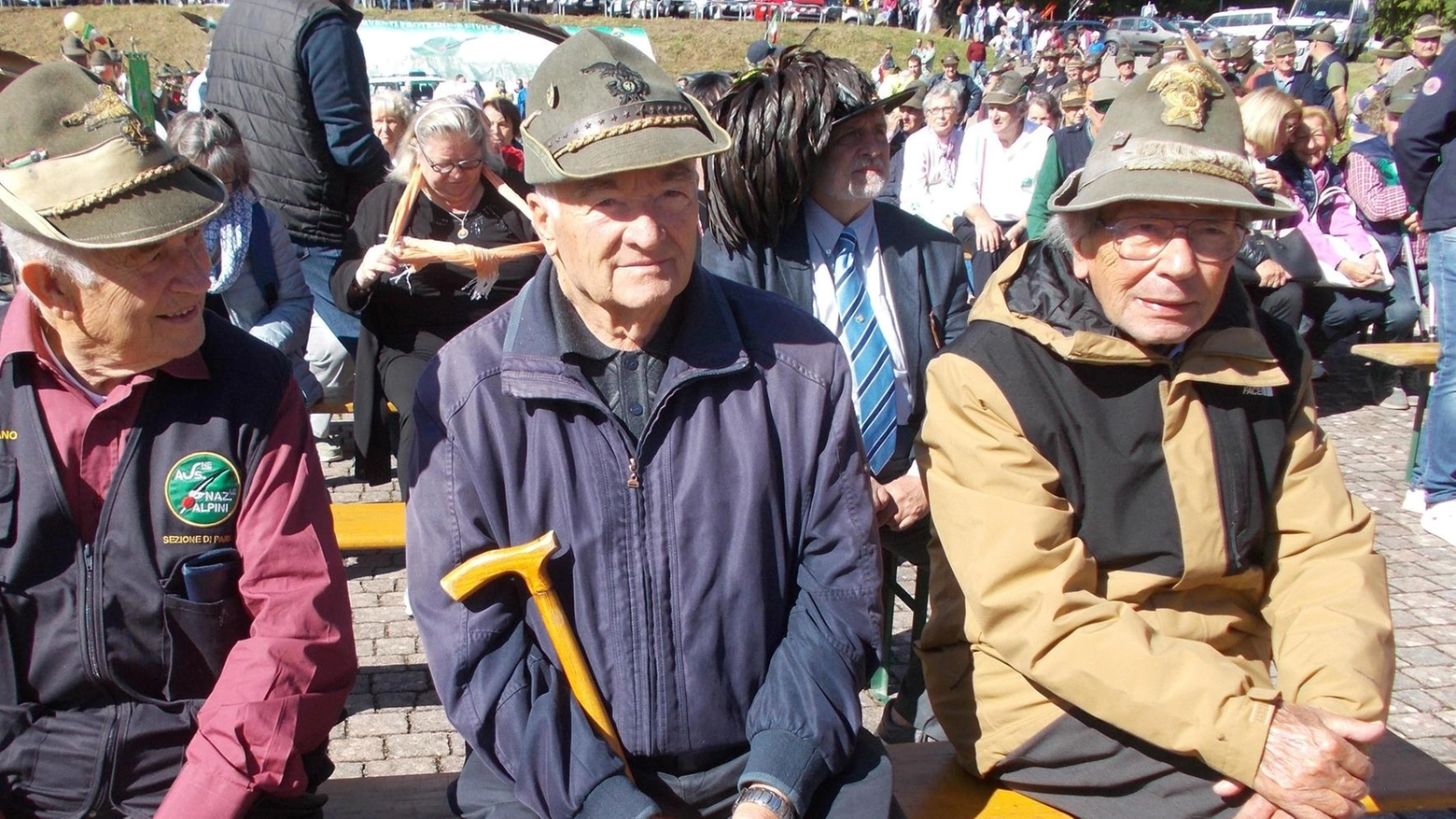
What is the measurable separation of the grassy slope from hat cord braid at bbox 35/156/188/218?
110ft

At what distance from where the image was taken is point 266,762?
2.07 metres

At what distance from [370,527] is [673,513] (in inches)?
89.2

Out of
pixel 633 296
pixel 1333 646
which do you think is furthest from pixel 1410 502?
pixel 633 296

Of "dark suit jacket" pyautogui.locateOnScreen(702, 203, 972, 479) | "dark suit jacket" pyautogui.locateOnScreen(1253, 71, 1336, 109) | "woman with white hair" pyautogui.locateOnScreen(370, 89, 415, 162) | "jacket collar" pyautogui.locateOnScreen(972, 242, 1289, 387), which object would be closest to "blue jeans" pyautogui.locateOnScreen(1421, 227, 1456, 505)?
"dark suit jacket" pyautogui.locateOnScreen(702, 203, 972, 479)

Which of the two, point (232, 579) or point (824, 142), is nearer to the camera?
point (232, 579)

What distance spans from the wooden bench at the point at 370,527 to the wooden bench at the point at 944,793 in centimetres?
144

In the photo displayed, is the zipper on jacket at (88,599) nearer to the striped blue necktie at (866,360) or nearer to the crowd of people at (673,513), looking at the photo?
the crowd of people at (673,513)

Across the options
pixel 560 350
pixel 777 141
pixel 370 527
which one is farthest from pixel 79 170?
pixel 370 527

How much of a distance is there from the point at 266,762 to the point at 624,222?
113cm

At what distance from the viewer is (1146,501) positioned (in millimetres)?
2334

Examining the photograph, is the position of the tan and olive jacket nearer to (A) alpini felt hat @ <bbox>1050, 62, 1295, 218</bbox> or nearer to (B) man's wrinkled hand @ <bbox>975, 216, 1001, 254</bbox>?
(A) alpini felt hat @ <bbox>1050, 62, 1295, 218</bbox>

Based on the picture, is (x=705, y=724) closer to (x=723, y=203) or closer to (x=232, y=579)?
(x=232, y=579)

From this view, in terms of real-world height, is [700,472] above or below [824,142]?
below

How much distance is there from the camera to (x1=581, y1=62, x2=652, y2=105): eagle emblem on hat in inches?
83.1
